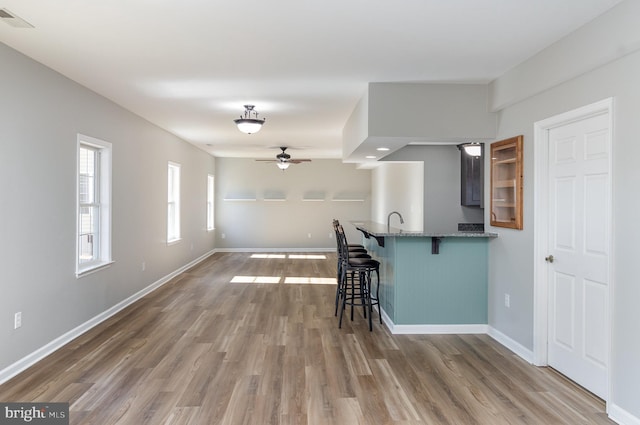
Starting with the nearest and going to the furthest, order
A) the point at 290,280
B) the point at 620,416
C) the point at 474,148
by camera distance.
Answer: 1. the point at 620,416
2. the point at 474,148
3. the point at 290,280

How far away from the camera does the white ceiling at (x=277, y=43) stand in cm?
255

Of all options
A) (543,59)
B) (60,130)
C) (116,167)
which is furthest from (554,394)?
(116,167)

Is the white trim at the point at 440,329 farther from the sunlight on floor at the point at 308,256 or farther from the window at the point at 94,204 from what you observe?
the sunlight on floor at the point at 308,256

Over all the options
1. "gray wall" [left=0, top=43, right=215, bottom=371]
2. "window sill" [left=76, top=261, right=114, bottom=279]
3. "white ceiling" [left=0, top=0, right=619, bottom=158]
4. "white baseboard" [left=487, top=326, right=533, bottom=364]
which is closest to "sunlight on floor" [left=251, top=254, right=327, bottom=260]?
"gray wall" [left=0, top=43, right=215, bottom=371]

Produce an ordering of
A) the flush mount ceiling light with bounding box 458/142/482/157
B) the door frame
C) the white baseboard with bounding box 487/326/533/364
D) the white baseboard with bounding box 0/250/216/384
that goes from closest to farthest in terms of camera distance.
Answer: the white baseboard with bounding box 0/250/216/384 → the door frame → the white baseboard with bounding box 487/326/533/364 → the flush mount ceiling light with bounding box 458/142/482/157

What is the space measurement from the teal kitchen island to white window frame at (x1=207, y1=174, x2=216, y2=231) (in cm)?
706

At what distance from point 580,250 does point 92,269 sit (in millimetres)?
4668

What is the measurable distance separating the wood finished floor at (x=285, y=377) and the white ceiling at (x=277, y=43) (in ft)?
8.46

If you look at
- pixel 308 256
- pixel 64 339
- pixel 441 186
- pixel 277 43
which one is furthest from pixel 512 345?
pixel 308 256

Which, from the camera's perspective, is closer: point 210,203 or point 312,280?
point 312,280

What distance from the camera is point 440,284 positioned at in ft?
14.4

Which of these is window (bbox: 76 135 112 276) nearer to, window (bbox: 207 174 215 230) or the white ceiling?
the white ceiling

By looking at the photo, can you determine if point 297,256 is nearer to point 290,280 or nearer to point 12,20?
point 290,280

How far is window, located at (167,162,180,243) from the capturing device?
7520mm
